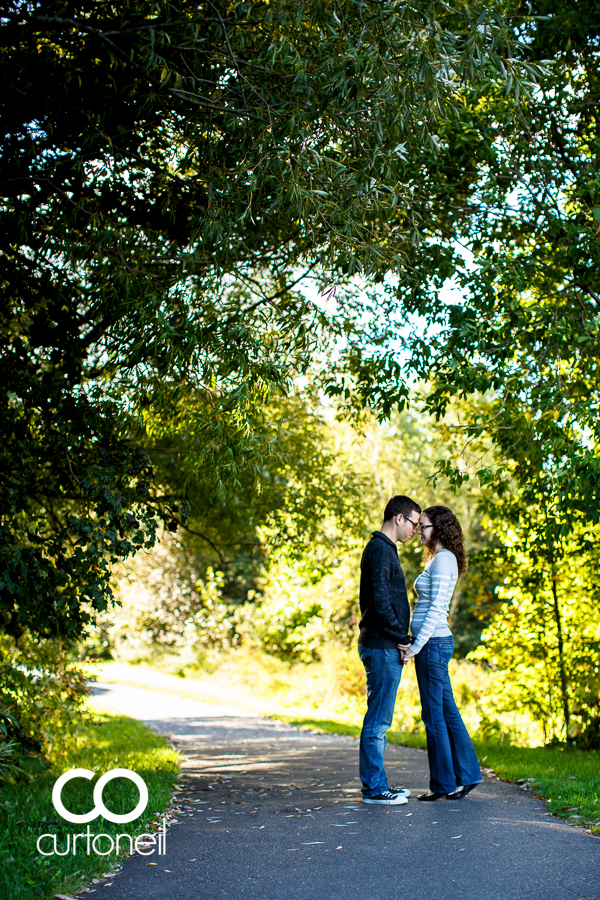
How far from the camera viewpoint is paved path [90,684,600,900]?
391 cm

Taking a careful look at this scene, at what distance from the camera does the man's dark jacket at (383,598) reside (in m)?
5.96

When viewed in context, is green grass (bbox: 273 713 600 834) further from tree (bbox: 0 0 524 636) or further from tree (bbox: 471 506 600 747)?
tree (bbox: 0 0 524 636)

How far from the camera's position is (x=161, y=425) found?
26.0 feet

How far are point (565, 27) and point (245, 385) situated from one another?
207 inches

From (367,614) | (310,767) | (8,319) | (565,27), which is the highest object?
(565,27)

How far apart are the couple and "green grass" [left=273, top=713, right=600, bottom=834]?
721mm

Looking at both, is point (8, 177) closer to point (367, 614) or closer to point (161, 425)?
point (161, 425)

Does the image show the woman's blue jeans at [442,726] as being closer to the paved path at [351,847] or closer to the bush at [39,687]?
the paved path at [351,847]

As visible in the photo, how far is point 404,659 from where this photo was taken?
237 inches

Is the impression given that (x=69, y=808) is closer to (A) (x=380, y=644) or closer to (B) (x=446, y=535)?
(A) (x=380, y=644)

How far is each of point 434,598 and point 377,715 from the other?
0.96m

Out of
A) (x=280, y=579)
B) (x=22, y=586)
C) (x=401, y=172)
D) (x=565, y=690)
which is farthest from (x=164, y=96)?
(x=280, y=579)

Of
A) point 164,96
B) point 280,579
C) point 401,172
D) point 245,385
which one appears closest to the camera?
point 245,385

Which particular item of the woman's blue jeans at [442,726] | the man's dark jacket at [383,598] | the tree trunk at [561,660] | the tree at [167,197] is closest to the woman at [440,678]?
the woman's blue jeans at [442,726]
